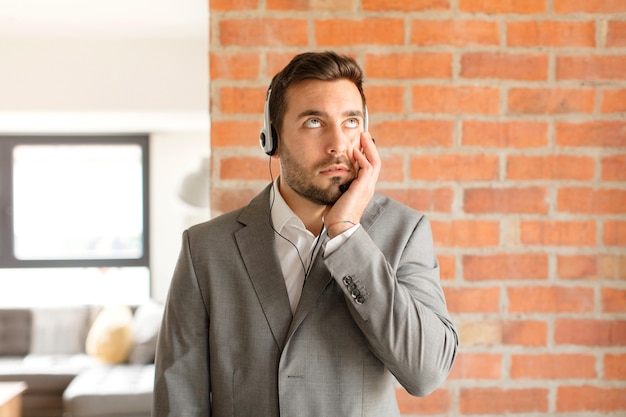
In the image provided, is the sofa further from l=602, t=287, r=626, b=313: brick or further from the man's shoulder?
l=602, t=287, r=626, b=313: brick

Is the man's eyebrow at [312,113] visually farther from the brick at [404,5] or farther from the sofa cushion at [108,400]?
the sofa cushion at [108,400]

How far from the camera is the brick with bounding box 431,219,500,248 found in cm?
182

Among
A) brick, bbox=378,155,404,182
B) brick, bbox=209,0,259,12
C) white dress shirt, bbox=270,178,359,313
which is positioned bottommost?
white dress shirt, bbox=270,178,359,313

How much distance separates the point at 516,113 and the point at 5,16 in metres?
3.82

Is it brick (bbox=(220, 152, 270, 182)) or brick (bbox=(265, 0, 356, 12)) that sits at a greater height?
brick (bbox=(265, 0, 356, 12))

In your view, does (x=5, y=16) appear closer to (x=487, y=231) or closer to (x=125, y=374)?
(x=125, y=374)

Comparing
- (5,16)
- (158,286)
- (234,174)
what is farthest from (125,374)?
(234,174)

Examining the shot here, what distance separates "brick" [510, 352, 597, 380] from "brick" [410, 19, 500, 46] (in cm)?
91

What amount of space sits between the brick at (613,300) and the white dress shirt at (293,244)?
917 millimetres

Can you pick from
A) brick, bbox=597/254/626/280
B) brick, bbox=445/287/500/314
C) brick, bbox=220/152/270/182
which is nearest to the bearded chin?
brick, bbox=220/152/270/182

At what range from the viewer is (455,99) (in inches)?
71.3

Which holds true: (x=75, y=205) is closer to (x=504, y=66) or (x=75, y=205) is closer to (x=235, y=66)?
(x=235, y=66)

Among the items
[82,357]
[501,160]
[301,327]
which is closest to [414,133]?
[501,160]

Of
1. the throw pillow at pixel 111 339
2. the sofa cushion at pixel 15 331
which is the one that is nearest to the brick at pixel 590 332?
the throw pillow at pixel 111 339
